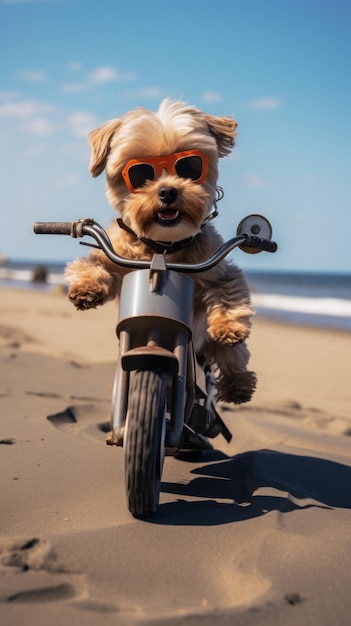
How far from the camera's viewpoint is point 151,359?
3129 mm

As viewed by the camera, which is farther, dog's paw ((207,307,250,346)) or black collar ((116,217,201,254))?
black collar ((116,217,201,254))

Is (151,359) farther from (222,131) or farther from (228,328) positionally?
(222,131)

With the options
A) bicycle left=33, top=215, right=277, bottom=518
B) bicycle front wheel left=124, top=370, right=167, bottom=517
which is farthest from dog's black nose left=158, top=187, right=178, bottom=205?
bicycle front wheel left=124, top=370, right=167, bottom=517

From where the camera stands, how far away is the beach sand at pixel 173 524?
90.5 inches

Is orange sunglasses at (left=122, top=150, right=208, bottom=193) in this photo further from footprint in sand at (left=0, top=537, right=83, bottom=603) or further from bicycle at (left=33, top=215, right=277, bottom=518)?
footprint in sand at (left=0, top=537, right=83, bottom=603)

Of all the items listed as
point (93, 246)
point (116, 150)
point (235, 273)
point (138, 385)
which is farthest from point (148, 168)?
point (138, 385)

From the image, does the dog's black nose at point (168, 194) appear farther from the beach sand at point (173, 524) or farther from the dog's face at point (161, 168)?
the beach sand at point (173, 524)

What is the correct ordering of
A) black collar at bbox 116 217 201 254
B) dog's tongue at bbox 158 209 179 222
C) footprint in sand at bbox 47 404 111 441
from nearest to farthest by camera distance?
dog's tongue at bbox 158 209 179 222
black collar at bbox 116 217 201 254
footprint in sand at bbox 47 404 111 441

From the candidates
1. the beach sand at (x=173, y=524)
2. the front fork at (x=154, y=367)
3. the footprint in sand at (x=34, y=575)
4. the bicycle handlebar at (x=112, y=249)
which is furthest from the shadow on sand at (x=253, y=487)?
the bicycle handlebar at (x=112, y=249)

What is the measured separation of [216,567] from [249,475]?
146 centimetres

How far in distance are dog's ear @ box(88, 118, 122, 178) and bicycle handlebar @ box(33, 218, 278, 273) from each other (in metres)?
0.38

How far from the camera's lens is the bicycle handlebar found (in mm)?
3244

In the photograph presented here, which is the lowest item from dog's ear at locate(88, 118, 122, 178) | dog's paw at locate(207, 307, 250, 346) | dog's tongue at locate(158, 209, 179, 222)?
dog's paw at locate(207, 307, 250, 346)

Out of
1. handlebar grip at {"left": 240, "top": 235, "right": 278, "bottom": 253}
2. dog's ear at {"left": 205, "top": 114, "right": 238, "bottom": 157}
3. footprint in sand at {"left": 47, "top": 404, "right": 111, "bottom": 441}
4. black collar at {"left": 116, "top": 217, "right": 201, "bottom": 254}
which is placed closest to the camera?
handlebar grip at {"left": 240, "top": 235, "right": 278, "bottom": 253}
